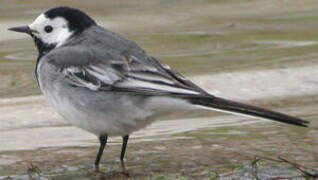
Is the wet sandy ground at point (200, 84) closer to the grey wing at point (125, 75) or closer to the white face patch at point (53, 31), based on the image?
the grey wing at point (125, 75)

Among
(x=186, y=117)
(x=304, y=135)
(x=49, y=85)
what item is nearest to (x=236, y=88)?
(x=186, y=117)

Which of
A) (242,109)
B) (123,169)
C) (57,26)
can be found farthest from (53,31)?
(242,109)

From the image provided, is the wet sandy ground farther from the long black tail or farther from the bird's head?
the bird's head

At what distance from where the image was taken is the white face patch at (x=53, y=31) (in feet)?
26.2

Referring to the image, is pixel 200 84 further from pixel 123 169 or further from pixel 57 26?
pixel 123 169

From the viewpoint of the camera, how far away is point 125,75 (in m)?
7.39

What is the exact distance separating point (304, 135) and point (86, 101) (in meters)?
1.73

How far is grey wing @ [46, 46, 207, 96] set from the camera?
7.19 m

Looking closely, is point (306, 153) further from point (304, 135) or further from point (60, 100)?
point (60, 100)

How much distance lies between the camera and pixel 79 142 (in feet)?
28.0

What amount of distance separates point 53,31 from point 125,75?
2.89ft

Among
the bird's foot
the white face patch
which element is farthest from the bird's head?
the bird's foot

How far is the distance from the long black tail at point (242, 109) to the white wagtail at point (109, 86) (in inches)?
0.6

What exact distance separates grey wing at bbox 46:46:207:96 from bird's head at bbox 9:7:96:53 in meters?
0.35
